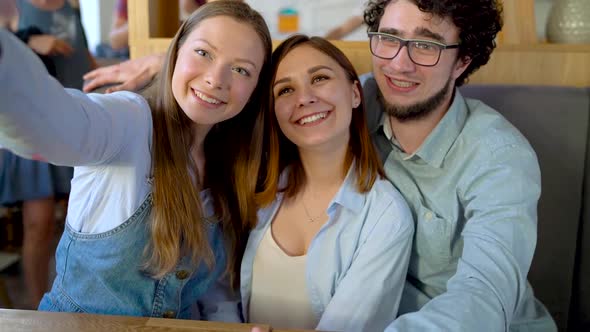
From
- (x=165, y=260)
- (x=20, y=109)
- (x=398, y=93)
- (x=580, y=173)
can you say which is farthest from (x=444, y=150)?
(x=20, y=109)

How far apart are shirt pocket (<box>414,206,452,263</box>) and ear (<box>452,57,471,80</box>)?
0.40 meters

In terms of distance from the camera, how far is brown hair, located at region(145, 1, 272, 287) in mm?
1117

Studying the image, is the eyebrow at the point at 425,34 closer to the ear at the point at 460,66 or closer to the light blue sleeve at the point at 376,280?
the ear at the point at 460,66

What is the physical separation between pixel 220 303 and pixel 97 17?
329 cm

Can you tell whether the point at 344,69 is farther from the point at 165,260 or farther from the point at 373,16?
the point at 165,260

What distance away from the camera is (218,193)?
50.8 inches

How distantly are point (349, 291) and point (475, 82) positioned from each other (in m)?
0.87

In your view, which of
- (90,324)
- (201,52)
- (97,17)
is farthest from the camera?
(97,17)

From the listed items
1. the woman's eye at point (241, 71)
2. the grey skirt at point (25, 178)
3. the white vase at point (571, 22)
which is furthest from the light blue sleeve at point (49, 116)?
the white vase at point (571, 22)

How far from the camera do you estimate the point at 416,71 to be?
134 cm

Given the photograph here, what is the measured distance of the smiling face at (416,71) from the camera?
133 centimetres

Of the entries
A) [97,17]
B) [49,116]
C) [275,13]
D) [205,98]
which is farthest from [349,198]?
[97,17]

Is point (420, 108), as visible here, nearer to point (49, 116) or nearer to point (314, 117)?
point (314, 117)

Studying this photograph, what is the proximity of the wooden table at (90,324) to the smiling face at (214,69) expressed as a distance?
452 millimetres
